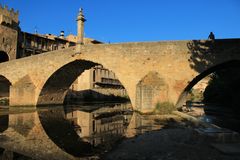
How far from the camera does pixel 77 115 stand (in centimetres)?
1741

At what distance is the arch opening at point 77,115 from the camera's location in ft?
27.6

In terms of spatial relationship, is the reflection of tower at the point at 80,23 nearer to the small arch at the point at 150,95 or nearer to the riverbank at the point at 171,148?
the small arch at the point at 150,95

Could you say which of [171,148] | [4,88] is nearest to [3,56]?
[4,88]

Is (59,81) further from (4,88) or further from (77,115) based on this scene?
(4,88)

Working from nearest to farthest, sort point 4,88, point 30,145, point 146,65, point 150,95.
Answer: point 30,145 < point 150,95 < point 146,65 < point 4,88

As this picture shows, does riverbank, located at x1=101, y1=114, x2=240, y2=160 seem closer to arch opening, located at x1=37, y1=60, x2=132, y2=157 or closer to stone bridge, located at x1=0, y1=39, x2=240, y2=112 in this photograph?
arch opening, located at x1=37, y1=60, x2=132, y2=157

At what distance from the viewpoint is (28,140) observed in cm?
839

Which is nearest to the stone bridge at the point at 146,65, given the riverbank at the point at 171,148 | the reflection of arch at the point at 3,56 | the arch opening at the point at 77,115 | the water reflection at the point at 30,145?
the arch opening at the point at 77,115

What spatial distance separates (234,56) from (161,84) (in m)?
4.44

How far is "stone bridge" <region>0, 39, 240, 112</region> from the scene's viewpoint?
50.9ft

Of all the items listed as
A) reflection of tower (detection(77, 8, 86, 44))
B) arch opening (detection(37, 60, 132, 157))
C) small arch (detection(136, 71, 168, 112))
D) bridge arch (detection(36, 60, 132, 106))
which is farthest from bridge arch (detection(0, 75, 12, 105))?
small arch (detection(136, 71, 168, 112))

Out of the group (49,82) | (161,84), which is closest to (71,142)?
(161,84)

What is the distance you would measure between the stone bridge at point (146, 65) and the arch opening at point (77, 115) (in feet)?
2.11

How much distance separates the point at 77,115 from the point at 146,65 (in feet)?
18.8
